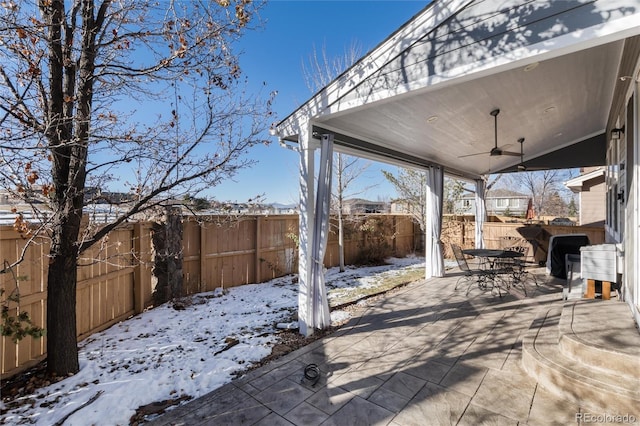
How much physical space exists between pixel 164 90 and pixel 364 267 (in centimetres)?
698

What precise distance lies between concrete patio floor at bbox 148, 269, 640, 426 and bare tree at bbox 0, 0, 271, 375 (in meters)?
2.09

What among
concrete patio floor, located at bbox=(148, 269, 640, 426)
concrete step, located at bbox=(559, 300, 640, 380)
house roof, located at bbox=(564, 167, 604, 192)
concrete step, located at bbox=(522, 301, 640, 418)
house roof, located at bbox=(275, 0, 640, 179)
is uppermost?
house roof, located at bbox=(275, 0, 640, 179)

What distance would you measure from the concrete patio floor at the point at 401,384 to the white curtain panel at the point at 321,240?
0.33 metres

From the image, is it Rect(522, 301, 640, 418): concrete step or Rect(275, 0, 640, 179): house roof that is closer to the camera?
Rect(522, 301, 640, 418): concrete step

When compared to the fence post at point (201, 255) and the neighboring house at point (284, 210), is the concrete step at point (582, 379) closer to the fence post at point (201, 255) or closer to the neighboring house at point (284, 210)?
the fence post at point (201, 255)

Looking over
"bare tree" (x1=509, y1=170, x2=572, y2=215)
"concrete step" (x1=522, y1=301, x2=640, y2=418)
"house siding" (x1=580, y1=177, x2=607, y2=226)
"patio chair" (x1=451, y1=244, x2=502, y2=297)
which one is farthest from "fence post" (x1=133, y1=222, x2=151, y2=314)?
"bare tree" (x1=509, y1=170, x2=572, y2=215)

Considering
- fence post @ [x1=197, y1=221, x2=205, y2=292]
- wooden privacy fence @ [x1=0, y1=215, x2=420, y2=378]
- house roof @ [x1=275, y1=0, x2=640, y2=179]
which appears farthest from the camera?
fence post @ [x1=197, y1=221, x2=205, y2=292]

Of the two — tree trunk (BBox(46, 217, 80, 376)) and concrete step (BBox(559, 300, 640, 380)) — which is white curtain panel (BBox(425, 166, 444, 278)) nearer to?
concrete step (BBox(559, 300, 640, 380))

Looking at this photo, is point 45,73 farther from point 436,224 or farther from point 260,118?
point 436,224

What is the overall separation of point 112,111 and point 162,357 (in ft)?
9.15

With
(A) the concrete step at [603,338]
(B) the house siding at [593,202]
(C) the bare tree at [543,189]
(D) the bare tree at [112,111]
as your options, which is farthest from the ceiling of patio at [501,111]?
(C) the bare tree at [543,189]

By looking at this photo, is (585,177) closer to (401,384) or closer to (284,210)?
(284,210)

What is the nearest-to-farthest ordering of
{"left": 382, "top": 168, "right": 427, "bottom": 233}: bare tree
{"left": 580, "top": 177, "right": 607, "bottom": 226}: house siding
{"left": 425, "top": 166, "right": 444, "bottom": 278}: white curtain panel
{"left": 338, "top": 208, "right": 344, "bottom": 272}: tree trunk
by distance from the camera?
{"left": 425, "top": 166, "right": 444, "bottom": 278}: white curtain panel
{"left": 338, "top": 208, "right": 344, "bottom": 272}: tree trunk
{"left": 382, "top": 168, "right": 427, "bottom": 233}: bare tree
{"left": 580, "top": 177, "right": 607, "bottom": 226}: house siding

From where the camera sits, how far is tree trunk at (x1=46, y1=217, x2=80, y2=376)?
9.54 ft
